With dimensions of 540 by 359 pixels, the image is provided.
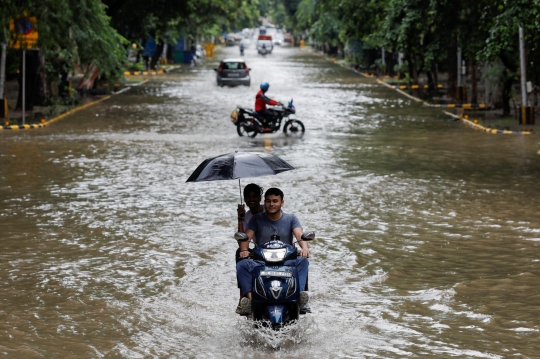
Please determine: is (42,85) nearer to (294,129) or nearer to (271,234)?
(294,129)

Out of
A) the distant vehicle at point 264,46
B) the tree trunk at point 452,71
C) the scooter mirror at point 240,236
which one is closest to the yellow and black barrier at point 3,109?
the tree trunk at point 452,71

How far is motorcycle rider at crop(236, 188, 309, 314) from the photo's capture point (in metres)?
8.87

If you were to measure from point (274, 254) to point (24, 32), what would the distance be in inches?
812

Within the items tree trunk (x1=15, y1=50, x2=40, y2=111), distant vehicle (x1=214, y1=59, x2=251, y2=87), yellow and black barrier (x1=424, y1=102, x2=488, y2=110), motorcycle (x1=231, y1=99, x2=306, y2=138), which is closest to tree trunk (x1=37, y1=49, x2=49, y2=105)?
tree trunk (x1=15, y1=50, x2=40, y2=111)

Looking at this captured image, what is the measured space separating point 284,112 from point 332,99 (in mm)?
14772

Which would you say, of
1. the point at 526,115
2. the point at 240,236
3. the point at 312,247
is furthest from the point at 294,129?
the point at 240,236

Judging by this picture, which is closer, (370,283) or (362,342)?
(362,342)

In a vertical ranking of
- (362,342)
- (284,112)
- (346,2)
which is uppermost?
(346,2)

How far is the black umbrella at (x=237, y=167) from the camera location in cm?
977

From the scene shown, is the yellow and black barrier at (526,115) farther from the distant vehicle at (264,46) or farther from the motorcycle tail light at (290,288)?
the distant vehicle at (264,46)

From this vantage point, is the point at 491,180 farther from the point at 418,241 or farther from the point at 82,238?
the point at 82,238

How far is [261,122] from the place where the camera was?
95.1 feet

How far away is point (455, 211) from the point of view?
1591 centimetres

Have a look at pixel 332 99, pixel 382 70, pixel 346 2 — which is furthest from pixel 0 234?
pixel 382 70
